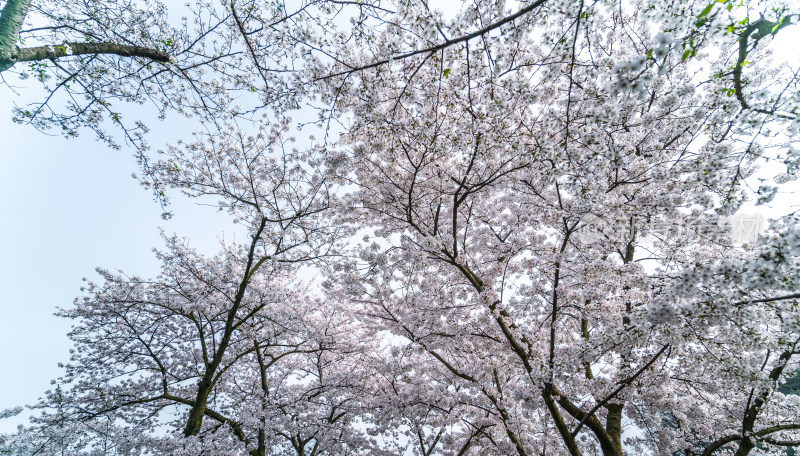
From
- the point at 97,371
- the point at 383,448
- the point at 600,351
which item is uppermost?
the point at 97,371

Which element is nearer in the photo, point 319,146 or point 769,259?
point 769,259

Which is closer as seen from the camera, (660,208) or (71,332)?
(660,208)

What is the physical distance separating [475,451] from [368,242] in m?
8.32

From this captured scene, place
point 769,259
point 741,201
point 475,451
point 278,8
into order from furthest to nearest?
point 475,451 < point 278,8 < point 741,201 < point 769,259

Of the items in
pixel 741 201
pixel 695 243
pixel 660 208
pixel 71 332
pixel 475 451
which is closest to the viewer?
pixel 741 201

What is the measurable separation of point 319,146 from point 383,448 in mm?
9983

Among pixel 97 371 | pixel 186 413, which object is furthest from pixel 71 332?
pixel 186 413

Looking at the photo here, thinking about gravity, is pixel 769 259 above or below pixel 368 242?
below

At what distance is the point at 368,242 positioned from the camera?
7.74 metres

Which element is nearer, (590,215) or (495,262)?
(590,215)

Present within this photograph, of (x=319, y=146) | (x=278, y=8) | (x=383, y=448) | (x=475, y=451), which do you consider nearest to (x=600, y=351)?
(x=278, y=8)

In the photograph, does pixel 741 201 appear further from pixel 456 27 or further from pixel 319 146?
pixel 319 146

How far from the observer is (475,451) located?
10430 millimetres

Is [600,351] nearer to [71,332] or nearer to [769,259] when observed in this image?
[769,259]
